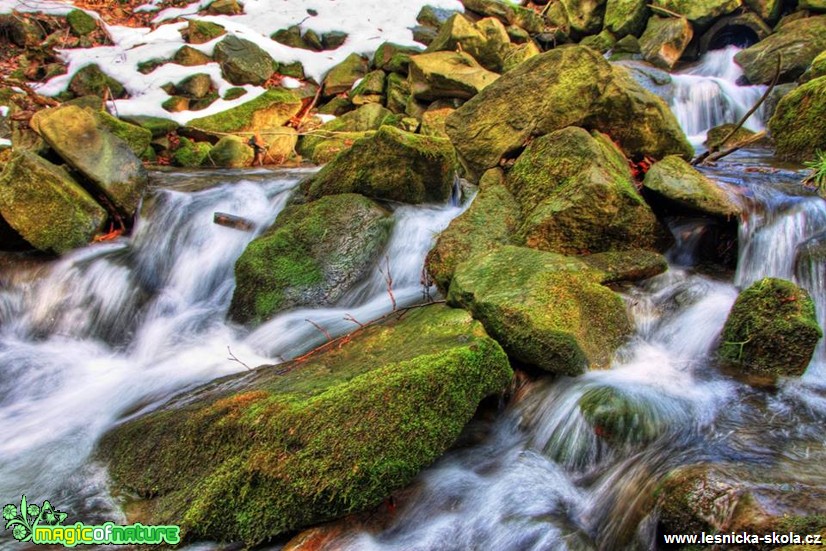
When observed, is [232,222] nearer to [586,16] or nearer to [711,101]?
[711,101]

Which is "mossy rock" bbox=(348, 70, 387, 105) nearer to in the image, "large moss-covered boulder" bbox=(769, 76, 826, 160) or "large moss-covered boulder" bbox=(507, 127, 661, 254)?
"large moss-covered boulder" bbox=(769, 76, 826, 160)

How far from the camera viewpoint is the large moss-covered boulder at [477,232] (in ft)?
14.2

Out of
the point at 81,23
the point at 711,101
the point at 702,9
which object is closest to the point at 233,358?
the point at 711,101

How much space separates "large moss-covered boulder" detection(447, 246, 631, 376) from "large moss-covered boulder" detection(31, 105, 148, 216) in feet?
15.6

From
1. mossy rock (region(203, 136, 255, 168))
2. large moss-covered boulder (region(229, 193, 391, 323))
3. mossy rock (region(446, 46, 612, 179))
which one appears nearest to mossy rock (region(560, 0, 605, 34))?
mossy rock (region(203, 136, 255, 168))

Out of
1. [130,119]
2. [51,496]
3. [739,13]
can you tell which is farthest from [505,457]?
[739,13]

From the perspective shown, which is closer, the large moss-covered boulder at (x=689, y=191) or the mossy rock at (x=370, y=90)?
the large moss-covered boulder at (x=689, y=191)

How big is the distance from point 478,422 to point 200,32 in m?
13.0

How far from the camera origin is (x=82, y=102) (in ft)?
32.1

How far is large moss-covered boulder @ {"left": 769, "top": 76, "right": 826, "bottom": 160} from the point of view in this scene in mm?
5770

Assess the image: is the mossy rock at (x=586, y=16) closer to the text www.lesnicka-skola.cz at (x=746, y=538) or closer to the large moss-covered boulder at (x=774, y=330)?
the large moss-covered boulder at (x=774, y=330)

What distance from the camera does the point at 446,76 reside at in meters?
9.97

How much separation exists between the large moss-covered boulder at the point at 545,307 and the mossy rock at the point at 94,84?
10643 millimetres

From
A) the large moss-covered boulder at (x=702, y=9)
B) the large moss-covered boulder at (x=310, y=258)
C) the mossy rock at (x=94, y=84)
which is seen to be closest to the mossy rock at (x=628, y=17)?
the large moss-covered boulder at (x=702, y=9)
